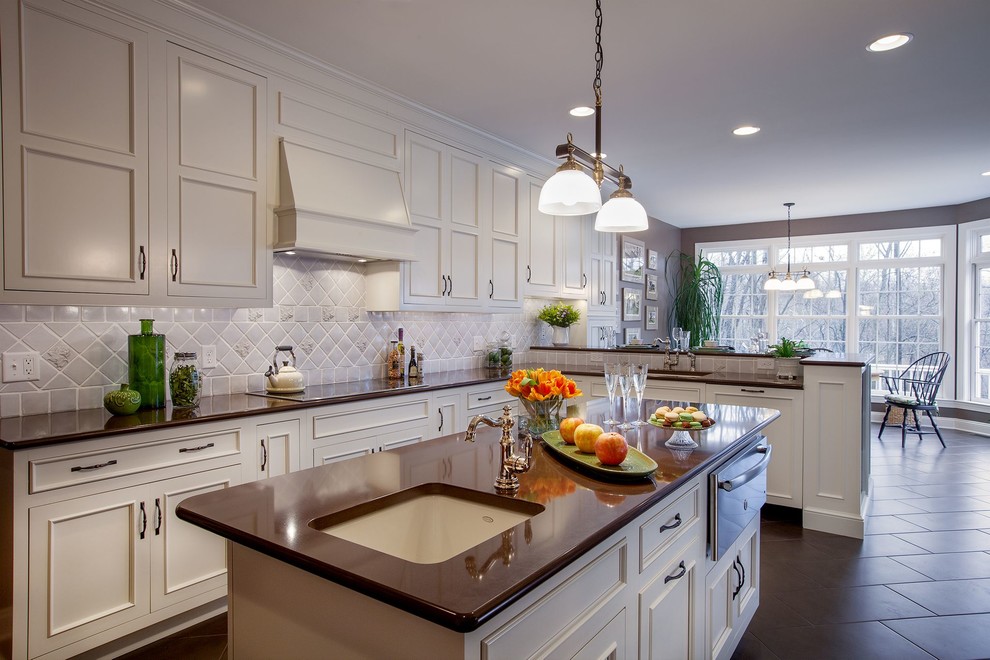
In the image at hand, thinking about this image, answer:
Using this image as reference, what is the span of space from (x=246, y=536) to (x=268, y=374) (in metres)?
2.15

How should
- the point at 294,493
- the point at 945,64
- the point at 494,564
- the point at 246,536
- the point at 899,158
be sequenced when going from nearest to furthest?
1. the point at 494,564
2. the point at 246,536
3. the point at 294,493
4. the point at 945,64
5. the point at 899,158

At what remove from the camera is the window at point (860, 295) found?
7031 mm

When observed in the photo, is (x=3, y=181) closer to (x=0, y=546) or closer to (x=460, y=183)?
(x=0, y=546)

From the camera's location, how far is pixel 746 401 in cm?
384

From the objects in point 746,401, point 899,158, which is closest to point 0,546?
point 746,401

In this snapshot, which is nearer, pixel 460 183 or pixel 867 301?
pixel 460 183

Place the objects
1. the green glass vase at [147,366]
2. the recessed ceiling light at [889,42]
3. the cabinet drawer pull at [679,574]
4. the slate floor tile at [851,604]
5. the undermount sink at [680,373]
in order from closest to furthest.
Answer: the cabinet drawer pull at [679,574]
the green glass vase at [147,366]
the slate floor tile at [851,604]
the recessed ceiling light at [889,42]
the undermount sink at [680,373]

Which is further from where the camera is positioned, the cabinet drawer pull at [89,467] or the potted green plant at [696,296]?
the potted green plant at [696,296]

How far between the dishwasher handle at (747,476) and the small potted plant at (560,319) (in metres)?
3.06

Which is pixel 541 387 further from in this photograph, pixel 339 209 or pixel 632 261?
pixel 632 261

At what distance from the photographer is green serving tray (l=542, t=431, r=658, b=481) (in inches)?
58.6

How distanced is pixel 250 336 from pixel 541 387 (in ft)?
6.44

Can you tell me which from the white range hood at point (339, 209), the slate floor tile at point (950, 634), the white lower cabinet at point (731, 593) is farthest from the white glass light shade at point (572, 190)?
the slate floor tile at point (950, 634)

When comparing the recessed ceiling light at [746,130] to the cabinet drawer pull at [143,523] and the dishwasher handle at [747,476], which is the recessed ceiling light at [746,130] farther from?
the cabinet drawer pull at [143,523]
